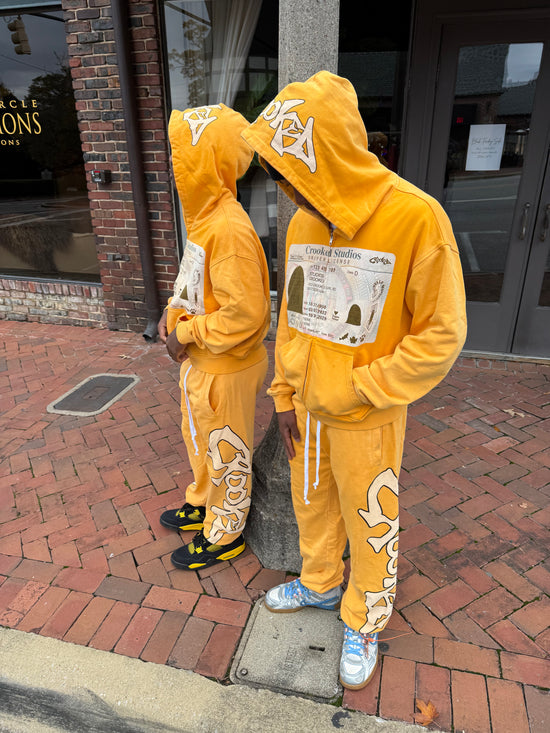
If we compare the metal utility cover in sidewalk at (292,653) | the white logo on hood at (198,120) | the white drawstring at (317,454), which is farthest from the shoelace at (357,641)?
the white logo on hood at (198,120)

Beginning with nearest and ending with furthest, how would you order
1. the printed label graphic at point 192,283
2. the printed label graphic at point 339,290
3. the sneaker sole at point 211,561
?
the printed label graphic at point 339,290 → the printed label graphic at point 192,283 → the sneaker sole at point 211,561

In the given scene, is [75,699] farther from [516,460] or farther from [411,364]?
[516,460]

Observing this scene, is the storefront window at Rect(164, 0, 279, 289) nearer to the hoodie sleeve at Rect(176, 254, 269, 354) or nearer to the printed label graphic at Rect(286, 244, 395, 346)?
the hoodie sleeve at Rect(176, 254, 269, 354)

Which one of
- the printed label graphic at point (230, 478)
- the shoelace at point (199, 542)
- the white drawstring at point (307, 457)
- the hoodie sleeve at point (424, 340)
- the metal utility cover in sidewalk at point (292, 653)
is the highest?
the hoodie sleeve at point (424, 340)

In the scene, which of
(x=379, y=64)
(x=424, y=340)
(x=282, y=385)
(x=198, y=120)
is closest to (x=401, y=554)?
(x=282, y=385)

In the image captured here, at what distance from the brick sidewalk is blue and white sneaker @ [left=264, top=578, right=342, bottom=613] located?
0.15 metres

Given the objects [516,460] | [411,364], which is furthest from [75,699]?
[516,460]

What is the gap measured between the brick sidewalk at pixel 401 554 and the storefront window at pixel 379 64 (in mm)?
2349

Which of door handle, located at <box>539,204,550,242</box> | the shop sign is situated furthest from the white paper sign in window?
the shop sign

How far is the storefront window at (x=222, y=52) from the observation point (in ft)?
15.5

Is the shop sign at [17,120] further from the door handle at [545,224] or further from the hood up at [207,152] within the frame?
the door handle at [545,224]

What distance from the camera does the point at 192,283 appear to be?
6.76 feet

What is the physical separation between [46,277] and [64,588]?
15.0ft

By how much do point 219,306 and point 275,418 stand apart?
0.62 m
